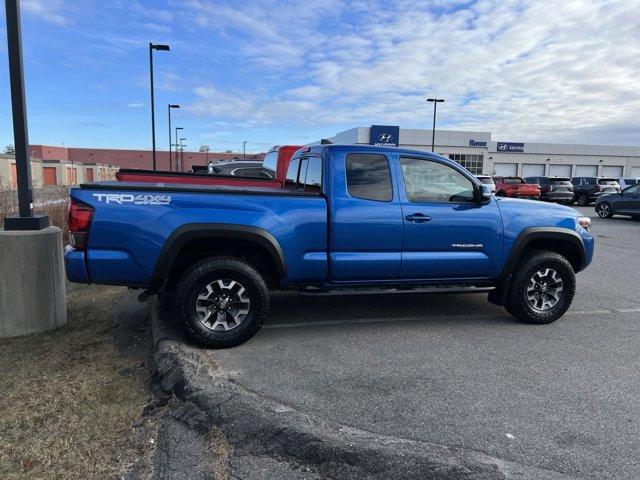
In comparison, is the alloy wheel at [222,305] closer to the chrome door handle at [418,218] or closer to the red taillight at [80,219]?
the red taillight at [80,219]

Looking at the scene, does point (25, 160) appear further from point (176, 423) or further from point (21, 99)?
point (176, 423)

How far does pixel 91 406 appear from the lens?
363 cm

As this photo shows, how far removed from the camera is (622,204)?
2027 cm

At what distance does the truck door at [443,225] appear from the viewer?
5.14 metres

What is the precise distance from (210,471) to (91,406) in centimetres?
124

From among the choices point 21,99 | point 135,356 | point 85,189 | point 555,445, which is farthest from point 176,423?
point 21,99

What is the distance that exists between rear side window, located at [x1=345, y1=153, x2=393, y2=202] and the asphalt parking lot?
1.43m

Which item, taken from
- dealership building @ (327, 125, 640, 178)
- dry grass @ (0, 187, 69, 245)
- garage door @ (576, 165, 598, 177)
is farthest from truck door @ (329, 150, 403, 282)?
garage door @ (576, 165, 598, 177)

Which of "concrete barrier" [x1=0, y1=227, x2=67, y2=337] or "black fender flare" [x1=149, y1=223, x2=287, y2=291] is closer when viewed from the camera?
"black fender flare" [x1=149, y1=223, x2=287, y2=291]

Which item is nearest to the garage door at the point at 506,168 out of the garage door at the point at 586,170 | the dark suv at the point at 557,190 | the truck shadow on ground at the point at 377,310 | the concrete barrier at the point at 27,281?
the garage door at the point at 586,170

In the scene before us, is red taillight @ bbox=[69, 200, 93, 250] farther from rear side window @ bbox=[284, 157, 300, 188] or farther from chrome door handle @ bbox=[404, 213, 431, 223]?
chrome door handle @ bbox=[404, 213, 431, 223]

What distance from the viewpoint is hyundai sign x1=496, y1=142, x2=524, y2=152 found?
2808 inches

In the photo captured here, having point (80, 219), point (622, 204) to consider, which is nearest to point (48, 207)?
point (80, 219)

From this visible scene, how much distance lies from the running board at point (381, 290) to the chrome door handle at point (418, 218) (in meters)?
0.73
